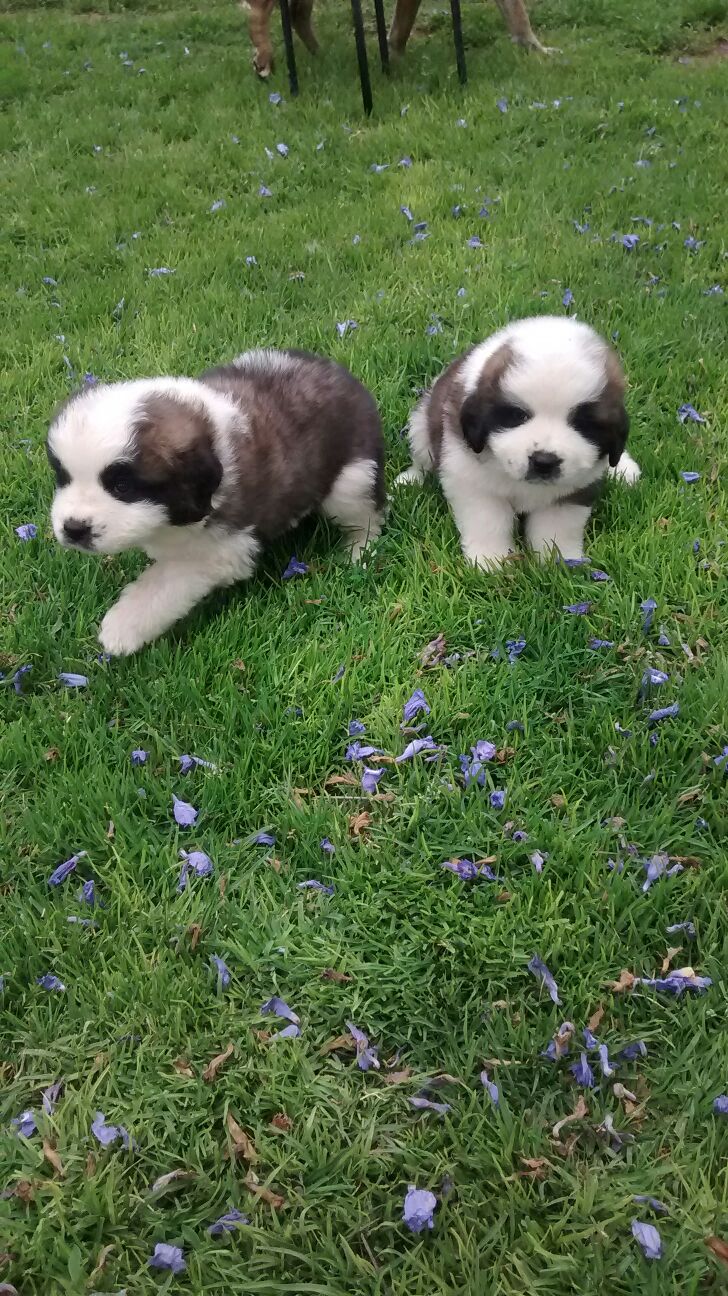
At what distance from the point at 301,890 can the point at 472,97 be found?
724cm

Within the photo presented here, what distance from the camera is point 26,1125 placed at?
183 cm

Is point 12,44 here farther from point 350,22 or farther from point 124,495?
point 124,495

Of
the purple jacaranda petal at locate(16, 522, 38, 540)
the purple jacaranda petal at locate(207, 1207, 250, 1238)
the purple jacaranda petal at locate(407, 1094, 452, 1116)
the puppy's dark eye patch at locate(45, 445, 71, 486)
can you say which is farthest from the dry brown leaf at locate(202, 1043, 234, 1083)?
the purple jacaranda petal at locate(16, 522, 38, 540)

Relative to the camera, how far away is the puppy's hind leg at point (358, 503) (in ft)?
11.0

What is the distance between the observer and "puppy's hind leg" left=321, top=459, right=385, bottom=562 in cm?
336

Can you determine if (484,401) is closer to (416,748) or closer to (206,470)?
(206,470)

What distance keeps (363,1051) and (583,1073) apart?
472 mm

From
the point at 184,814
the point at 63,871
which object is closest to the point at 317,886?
the point at 184,814

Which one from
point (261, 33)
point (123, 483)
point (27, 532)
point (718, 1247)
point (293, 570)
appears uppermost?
point (261, 33)

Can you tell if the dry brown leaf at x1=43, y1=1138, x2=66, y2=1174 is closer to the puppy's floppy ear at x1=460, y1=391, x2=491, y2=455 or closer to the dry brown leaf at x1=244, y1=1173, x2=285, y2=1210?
the dry brown leaf at x1=244, y1=1173, x2=285, y2=1210

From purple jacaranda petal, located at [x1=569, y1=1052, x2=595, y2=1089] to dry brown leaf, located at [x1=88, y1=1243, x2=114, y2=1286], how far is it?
0.98 m

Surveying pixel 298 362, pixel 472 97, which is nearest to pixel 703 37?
pixel 472 97

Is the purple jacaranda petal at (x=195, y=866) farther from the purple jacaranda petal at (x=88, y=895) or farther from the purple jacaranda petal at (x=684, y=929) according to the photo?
the purple jacaranda petal at (x=684, y=929)

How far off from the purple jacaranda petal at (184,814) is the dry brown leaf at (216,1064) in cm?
64
